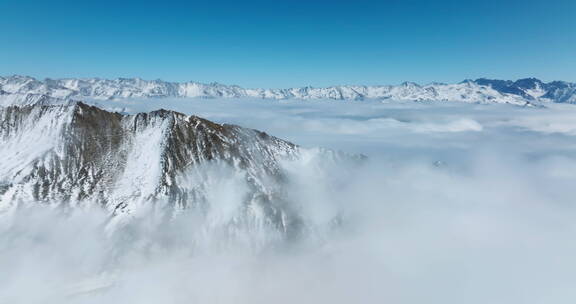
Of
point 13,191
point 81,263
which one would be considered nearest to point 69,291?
point 81,263

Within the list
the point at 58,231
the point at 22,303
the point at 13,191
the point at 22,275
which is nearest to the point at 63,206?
the point at 58,231

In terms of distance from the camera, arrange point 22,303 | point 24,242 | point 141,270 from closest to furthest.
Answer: point 22,303
point 24,242
point 141,270

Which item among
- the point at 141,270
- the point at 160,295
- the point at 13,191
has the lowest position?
the point at 160,295

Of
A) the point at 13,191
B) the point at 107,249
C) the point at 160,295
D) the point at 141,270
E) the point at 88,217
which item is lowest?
the point at 160,295

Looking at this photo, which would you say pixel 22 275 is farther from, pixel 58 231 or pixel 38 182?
pixel 38 182

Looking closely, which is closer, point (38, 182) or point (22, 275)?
point (22, 275)

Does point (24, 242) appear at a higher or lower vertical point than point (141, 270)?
higher

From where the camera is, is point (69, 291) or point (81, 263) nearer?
point (69, 291)

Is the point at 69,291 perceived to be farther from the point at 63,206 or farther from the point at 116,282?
the point at 63,206

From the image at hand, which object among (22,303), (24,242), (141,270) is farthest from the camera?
(141,270)
